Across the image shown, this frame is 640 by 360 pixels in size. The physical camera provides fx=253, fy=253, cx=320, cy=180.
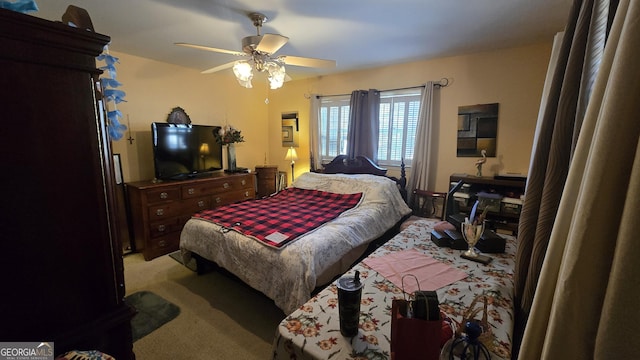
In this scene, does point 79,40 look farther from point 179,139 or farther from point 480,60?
point 480,60

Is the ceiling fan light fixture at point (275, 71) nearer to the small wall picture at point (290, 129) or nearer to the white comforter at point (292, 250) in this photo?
the white comforter at point (292, 250)

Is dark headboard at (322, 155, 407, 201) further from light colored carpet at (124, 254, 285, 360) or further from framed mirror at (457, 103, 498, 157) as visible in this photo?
light colored carpet at (124, 254, 285, 360)

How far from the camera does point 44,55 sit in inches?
24.0

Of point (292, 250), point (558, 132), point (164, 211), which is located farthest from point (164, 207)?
point (558, 132)

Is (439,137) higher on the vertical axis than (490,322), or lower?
higher

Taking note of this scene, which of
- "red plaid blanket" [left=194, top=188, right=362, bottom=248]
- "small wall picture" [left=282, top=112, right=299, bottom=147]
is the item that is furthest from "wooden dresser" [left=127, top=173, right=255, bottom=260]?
"small wall picture" [left=282, top=112, right=299, bottom=147]

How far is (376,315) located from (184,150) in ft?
11.5

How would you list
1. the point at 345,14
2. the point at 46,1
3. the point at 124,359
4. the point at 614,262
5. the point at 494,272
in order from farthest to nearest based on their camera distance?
1. the point at 345,14
2. the point at 46,1
3. the point at 494,272
4. the point at 124,359
5. the point at 614,262

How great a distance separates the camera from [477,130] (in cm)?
309

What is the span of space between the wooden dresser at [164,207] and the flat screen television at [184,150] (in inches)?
9.1

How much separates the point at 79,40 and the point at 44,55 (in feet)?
0.29

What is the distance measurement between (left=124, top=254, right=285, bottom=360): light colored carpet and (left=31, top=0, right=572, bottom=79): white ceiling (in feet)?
7.72

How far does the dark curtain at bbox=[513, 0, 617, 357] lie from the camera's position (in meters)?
0.71

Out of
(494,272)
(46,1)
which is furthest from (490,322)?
(46,1)
